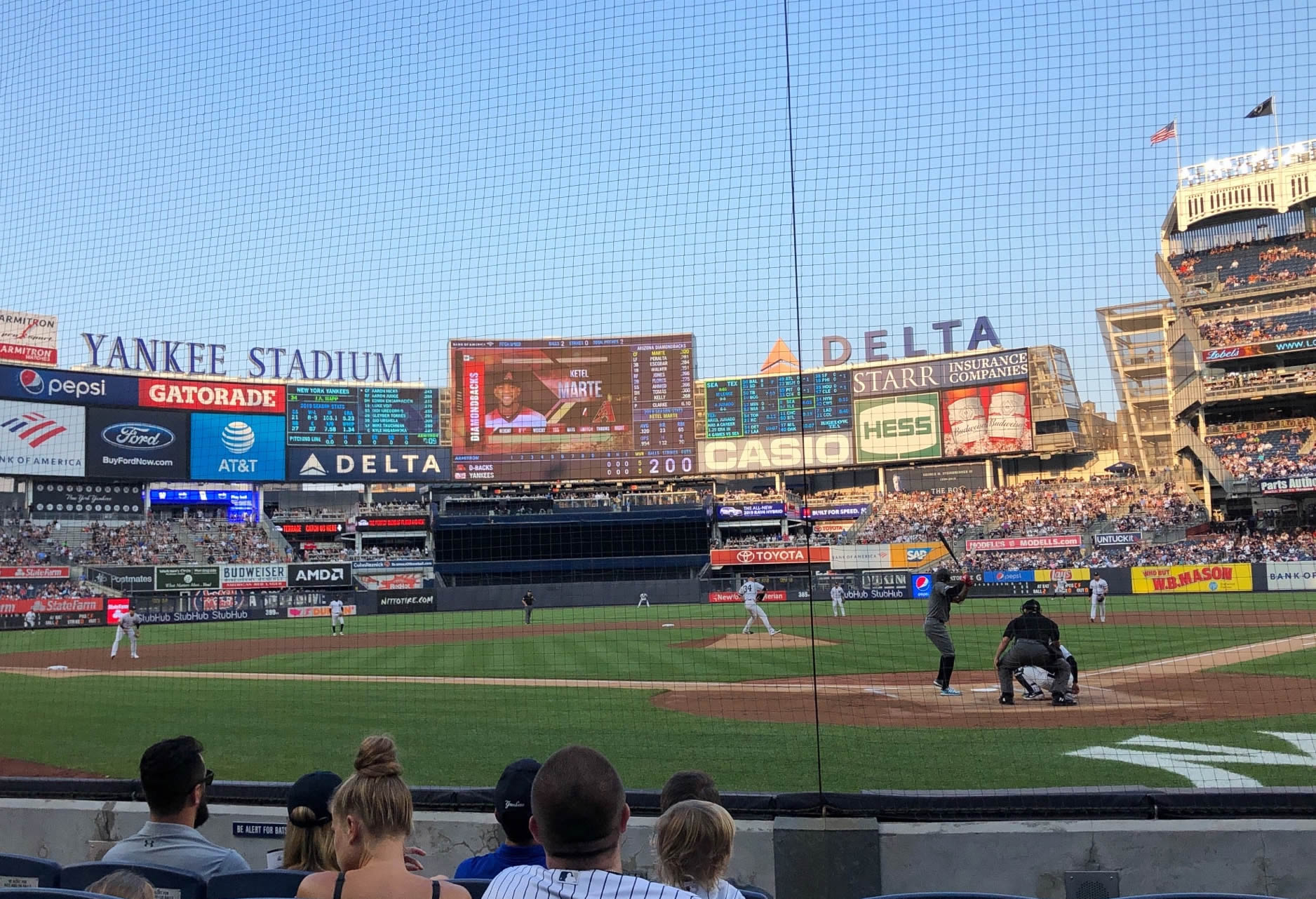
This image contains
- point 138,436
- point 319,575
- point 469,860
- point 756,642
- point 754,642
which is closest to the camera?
point 469,860

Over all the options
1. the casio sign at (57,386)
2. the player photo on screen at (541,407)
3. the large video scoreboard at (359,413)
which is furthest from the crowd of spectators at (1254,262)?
the casio sign at (57,386)

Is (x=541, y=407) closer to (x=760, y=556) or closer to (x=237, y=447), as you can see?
(x=760, y=556)

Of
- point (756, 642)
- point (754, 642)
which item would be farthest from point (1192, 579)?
point (754, 642)

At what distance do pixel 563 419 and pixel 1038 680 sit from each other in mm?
34195

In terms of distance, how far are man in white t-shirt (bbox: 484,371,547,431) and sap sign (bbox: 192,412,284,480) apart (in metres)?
14.1

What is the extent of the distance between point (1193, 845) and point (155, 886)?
453 centimetres

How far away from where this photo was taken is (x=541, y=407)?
45.3 metres

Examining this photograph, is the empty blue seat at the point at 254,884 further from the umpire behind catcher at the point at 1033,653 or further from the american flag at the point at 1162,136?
the umpire behind catcher at the point at 1033,653

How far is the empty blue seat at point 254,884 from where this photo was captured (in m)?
3.32

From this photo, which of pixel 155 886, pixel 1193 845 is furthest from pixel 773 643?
pixel 155 886

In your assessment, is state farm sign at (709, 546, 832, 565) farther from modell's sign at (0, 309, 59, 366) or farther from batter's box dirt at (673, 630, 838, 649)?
modell's sign at (0, 309, 59, 366)

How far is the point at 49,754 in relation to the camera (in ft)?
34.1

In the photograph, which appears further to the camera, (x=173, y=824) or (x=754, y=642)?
(x=754, y=642)

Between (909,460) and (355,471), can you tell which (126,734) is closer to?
(355,471)
